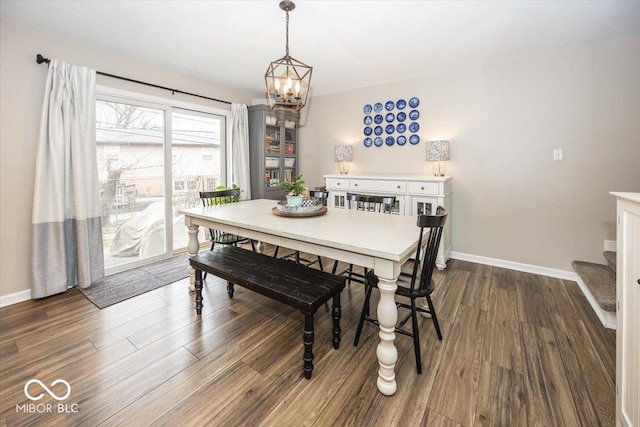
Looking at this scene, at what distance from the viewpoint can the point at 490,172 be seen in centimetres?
349

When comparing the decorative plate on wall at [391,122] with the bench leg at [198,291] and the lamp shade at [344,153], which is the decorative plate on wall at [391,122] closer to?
the lamp shade at [344,153]

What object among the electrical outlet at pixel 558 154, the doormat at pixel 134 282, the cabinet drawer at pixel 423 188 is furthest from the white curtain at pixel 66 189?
the electrical outlet at pixel 558 154

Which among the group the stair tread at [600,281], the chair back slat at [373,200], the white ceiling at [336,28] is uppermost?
the white ceiling at [336,28]

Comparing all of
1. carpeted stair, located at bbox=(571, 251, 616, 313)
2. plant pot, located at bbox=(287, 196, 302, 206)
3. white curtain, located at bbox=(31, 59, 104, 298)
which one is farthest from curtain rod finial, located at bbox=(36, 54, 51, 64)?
carpeted stair, located at bbox=(571, 251, 616, 313)

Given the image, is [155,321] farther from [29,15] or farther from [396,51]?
[396,51]

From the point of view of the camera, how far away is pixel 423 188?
11.4ft

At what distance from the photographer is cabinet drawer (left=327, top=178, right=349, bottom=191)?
4094 millimetres

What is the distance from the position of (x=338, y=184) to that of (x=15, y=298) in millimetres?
3577

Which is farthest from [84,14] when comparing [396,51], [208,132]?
[396,51]

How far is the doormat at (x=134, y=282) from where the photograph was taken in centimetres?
268

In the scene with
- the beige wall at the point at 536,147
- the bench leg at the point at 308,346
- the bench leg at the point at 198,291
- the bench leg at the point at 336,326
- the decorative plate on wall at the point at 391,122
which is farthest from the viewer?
the decorative plate on wall at the point at 391,122

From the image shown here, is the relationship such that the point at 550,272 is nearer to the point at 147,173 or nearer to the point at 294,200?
the point at 294,200

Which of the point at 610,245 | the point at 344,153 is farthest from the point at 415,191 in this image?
the point at 610,245

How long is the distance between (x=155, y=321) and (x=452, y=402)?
7.00 feet
